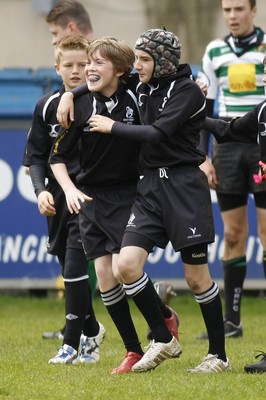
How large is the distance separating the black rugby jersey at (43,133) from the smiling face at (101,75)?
79cm

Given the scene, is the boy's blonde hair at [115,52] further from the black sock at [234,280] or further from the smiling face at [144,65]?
the black sock at [234,280]

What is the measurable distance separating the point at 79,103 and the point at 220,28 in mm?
14773

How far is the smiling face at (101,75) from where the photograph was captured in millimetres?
7520

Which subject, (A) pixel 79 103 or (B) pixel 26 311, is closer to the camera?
(A) pixel 79 103

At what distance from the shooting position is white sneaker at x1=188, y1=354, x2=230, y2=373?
733 centimetres

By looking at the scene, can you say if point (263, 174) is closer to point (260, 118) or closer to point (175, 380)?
point (260, 118)

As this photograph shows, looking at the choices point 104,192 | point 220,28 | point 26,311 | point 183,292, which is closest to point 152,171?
point 104,192

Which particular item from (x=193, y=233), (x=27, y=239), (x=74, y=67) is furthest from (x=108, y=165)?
(x=27, y=239)

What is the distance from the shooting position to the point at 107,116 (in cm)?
755

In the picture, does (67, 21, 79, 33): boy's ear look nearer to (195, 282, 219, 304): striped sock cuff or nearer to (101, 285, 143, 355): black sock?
(101, 285, 143, 355): black sock

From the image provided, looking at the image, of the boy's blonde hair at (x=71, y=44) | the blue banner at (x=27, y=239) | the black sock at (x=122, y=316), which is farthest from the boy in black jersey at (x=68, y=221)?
the blue banner at (x=27, y=239)

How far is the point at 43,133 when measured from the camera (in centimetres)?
835

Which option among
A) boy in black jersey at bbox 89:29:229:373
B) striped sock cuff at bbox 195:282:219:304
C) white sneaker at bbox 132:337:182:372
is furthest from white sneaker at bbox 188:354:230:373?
striped sock cuff at bbox 195:282:219:304

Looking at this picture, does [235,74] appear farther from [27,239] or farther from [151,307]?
[27,239]
